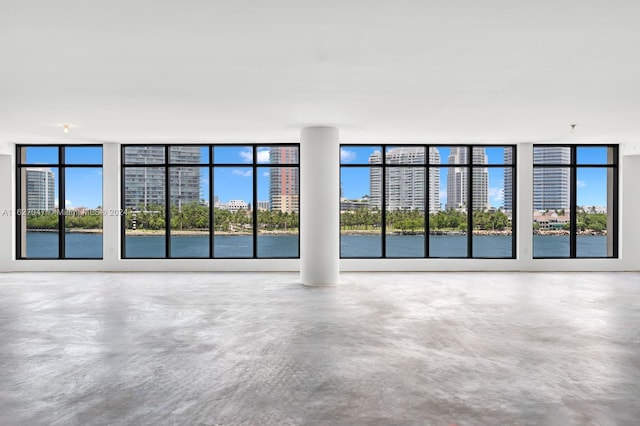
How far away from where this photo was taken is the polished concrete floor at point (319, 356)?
11.4 ft

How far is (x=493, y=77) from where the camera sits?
5.49 m

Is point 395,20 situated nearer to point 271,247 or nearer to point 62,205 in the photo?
point 62,205

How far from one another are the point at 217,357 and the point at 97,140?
8187 millimetres

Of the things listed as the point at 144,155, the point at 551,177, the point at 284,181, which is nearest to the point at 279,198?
the point at 284,181

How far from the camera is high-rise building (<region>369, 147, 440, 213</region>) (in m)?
11.4

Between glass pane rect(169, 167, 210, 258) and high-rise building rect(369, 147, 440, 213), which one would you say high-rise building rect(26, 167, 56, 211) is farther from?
high-rise building rect(369, 147, 440, 213)

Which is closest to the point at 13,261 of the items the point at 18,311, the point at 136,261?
the point at 136,261

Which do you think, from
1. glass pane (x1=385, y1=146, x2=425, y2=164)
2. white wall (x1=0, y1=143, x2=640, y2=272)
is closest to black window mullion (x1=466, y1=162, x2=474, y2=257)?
white wall (x1=0, y1=143, x2=640, y2=272)

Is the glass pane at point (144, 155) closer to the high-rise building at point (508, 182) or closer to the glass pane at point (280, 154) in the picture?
the glass pane at point (280, 154)

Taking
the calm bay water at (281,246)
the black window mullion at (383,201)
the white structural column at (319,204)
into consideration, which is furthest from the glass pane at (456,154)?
the calm bay water at (281,246)

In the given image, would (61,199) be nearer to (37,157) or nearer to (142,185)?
(37,157)

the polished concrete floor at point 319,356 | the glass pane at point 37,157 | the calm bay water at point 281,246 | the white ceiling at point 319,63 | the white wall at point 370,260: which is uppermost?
the white ceiling at point 319,63

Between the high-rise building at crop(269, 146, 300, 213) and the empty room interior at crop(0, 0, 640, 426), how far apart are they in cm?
9

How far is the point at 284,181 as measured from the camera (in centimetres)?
1251
